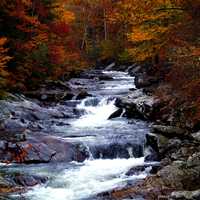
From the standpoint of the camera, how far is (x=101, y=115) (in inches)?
931

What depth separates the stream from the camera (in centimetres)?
1245

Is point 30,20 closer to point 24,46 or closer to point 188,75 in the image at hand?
point 24,46

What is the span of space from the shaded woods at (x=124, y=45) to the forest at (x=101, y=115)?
0.05 m

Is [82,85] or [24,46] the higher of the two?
[24,46]

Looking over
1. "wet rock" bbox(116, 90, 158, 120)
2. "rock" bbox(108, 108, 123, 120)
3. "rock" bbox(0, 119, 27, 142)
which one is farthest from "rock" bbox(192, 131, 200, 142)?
"rock" bbox(108, 108, 123, 120)

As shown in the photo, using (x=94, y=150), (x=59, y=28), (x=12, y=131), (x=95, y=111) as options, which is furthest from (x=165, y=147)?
(x=59, y=28)

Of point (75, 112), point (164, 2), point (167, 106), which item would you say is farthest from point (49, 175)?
point (75, 112)

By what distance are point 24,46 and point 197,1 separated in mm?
13233

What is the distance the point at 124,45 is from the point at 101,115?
2460cm

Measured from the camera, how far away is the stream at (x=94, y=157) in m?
12.4

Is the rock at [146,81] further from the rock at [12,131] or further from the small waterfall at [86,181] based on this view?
the small waterfall at [86,181]

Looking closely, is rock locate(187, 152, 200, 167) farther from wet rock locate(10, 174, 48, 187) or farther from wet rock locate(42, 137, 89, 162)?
wet rock locate(42, 137, 89, 162)

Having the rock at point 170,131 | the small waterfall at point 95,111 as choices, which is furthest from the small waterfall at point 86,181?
the small waterfall at point 95,111

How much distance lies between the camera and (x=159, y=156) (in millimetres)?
15086
